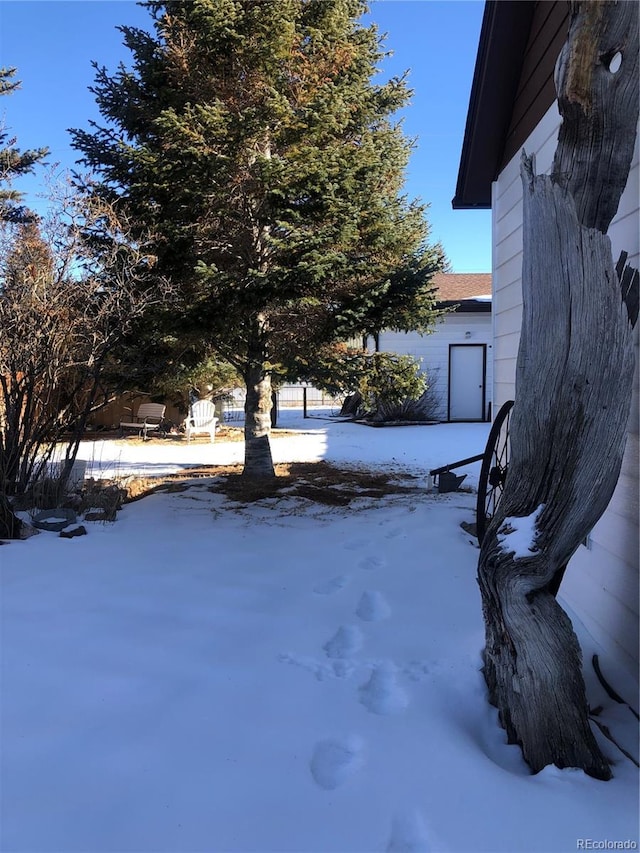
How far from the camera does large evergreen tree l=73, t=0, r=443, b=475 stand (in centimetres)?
562

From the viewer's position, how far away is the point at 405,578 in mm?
3756

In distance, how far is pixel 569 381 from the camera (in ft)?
6.36

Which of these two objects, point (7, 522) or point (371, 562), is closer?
point (371, 562)

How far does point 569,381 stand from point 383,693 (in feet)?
4.97

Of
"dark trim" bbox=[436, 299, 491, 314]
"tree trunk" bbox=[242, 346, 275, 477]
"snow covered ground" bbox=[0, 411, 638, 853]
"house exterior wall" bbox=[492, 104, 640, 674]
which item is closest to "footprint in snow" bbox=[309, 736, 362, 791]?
"snow covered ground" bbox=[0, 411, 638, 853]

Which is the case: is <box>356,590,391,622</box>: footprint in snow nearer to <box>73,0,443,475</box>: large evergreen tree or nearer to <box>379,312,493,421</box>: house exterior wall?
<box>73,0,443,475</box>: large evergreen tree

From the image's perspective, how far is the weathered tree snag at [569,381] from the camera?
1.90 m

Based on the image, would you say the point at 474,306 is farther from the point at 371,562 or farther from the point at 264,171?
the point at 371,562

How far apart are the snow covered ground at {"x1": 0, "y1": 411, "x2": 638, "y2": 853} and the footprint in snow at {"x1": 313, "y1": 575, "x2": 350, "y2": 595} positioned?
2 centimetres

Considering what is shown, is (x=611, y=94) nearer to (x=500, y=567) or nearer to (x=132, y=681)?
(x=500, y=567)

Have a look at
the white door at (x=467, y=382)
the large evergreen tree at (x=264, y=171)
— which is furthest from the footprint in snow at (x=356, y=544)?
the white door at (x=467, y=382)

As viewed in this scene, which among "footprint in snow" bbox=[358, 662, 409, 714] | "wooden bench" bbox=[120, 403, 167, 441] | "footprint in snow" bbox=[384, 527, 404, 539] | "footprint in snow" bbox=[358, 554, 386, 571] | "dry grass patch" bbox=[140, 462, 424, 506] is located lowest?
"footprint in snow" bbox=[358, 662, 409, 714]

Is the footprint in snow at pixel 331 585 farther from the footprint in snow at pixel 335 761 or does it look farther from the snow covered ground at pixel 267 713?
the footprint in snow at pixel 335 761

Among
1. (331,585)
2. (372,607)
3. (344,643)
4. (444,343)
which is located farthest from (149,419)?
(344,643)
